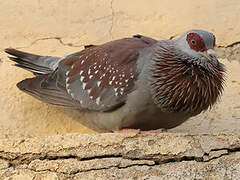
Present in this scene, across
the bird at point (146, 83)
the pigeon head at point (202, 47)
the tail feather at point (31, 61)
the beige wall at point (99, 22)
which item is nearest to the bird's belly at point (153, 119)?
the bird at point (146, 83)

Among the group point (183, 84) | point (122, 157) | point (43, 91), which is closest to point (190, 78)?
point (183, 84)

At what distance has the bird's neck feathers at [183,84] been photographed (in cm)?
354

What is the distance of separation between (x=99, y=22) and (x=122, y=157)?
2078 millimetres

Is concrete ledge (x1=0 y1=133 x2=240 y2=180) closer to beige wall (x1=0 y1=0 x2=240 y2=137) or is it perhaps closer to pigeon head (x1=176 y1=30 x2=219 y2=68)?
pigeon head (x1=176 y1=30 x2=219 y2=68)

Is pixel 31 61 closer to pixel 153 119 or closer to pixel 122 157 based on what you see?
pixel 153 119

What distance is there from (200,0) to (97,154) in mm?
2392

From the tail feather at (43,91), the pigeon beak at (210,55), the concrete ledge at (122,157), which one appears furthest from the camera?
the tail feather at (43,91)

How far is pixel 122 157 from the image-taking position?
3.11 metres

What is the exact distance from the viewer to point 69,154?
3139 millimetres

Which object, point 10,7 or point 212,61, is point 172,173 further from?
point 10,7

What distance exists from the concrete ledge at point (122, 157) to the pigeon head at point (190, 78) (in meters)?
0.38

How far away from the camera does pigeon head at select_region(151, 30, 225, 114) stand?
3545mm

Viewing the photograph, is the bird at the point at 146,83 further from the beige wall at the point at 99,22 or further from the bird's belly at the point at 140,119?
the beige wall at the point at 99,22

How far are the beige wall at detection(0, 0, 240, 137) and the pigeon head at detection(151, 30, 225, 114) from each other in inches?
33.8
